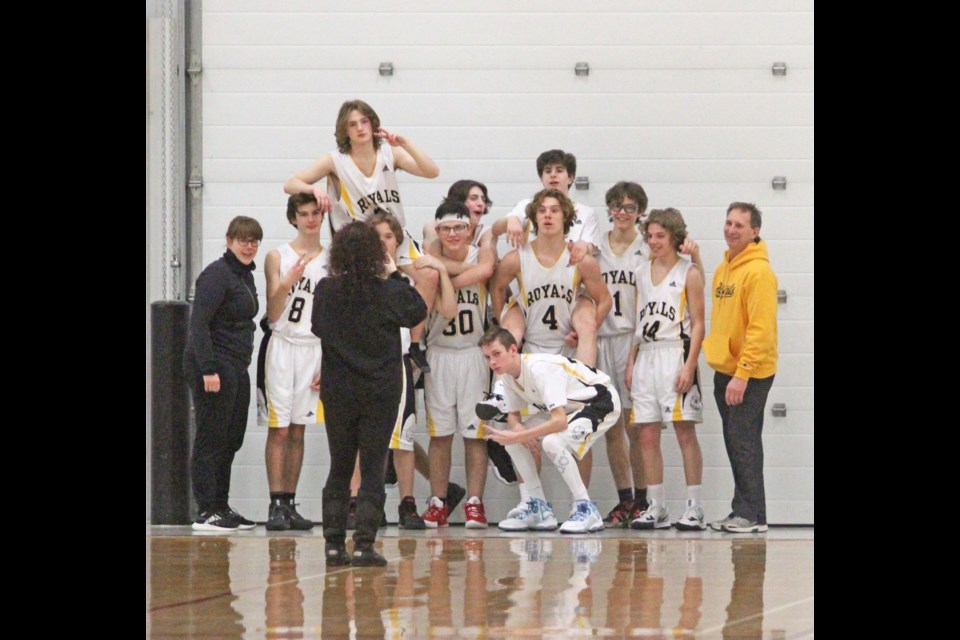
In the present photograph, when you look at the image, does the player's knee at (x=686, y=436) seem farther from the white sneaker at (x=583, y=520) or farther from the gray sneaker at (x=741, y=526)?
the white sneaker at (x=583, y=520)

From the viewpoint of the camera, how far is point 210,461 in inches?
344

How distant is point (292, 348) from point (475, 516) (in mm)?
1559

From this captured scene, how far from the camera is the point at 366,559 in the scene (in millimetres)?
6660

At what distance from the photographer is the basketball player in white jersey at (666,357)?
353 inches

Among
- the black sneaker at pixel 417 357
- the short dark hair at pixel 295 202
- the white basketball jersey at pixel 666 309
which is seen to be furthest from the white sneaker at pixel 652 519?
the short dark hair at pixel 295 202

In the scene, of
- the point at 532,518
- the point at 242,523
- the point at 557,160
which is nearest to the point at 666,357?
the point at 532,518

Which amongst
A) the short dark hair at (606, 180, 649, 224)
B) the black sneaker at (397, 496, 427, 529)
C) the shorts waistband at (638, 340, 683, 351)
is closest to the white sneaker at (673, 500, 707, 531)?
the shorts waistband at (638, 340, 683, 351)

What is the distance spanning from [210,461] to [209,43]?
306 centimetres

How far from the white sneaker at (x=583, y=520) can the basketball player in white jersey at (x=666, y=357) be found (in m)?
0.52

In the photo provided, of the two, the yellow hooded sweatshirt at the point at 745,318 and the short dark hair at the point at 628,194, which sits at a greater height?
the short dark hair at the point at 628,194

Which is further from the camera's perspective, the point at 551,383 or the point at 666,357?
the point at 666,357

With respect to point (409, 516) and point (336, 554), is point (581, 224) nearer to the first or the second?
point (409, 516)

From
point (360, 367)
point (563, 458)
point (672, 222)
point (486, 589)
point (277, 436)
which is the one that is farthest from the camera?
point (277, 436)
